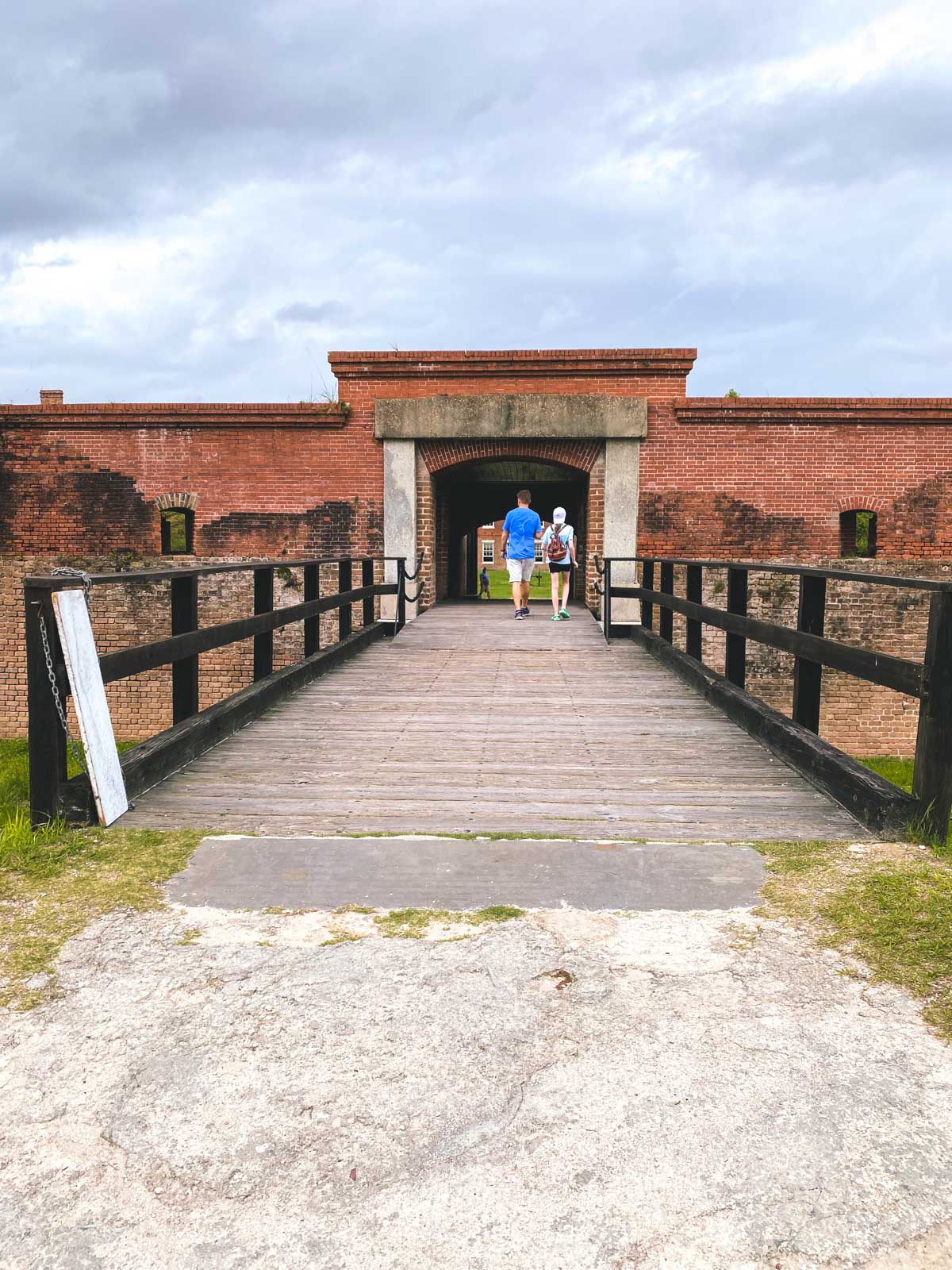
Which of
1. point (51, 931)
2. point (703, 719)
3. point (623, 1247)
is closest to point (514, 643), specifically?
point (703, 719)

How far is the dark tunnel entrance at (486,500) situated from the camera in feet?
49.8

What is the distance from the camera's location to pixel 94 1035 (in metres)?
2.19

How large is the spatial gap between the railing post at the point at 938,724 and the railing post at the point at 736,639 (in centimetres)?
274

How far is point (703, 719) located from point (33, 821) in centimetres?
400

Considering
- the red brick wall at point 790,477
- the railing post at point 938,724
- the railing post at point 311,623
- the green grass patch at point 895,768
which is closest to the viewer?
the railing post at point 938,724

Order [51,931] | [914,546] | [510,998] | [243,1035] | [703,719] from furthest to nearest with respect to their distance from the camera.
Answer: [914,546] < [703,719] < [51,931] < [510,998] < [243,1035]

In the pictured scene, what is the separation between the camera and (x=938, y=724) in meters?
3.48

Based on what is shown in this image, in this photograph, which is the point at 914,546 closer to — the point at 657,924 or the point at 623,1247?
the point at 657,924

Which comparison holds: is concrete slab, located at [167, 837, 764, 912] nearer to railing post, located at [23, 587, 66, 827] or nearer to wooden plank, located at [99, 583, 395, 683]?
railing post, located at [23, 587, 66, 827]

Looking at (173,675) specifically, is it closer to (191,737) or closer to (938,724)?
(191,737)

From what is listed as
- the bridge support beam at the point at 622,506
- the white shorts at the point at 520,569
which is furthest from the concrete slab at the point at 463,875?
the bridge support beam at the point at 622,506

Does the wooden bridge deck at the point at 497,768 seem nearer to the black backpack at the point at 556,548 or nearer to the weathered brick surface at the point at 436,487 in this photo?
the black backpack at the point at 556,548

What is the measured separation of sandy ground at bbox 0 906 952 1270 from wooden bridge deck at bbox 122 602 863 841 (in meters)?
1.11

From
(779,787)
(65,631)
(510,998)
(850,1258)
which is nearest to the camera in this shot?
(850,1258)
